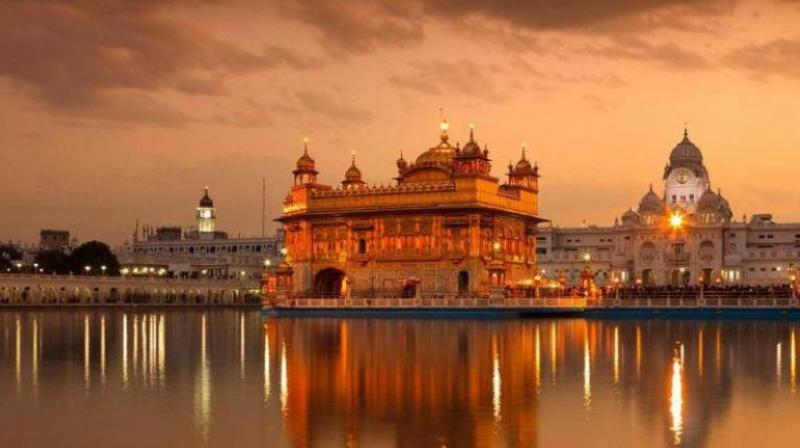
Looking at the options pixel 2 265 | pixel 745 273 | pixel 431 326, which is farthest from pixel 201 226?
pixel 431 326

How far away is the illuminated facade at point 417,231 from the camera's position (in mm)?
64250

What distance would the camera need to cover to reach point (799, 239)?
381 ft

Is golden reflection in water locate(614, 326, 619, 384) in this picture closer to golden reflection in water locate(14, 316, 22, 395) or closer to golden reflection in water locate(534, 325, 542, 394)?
golden reflection in water locate(534, 325, 542, 394)

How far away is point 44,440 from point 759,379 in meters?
13.2

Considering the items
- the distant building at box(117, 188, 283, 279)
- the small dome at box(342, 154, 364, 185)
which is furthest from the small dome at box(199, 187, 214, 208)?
the small dome at box(342, 154, 364, 185)

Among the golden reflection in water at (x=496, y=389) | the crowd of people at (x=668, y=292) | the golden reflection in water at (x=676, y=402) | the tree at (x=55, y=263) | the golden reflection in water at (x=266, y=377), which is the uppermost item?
the tree at (x=55, y=263)

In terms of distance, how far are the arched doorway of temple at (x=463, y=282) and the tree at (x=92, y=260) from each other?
47222mm

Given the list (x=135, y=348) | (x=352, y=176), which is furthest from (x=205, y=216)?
(x=135, y=348)

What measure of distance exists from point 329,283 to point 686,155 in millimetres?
65378

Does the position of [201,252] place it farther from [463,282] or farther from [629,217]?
[463,282]

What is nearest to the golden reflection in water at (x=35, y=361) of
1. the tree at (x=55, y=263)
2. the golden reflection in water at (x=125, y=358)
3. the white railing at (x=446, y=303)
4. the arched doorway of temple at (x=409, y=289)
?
the golden reflection in water at (x=125, y=358)

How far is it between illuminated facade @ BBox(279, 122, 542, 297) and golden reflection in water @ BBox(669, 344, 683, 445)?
3882cm

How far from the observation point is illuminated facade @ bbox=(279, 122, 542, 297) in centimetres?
6425

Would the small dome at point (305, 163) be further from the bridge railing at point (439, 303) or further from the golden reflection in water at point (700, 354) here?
the golden reflection in water at point (700, 354)
